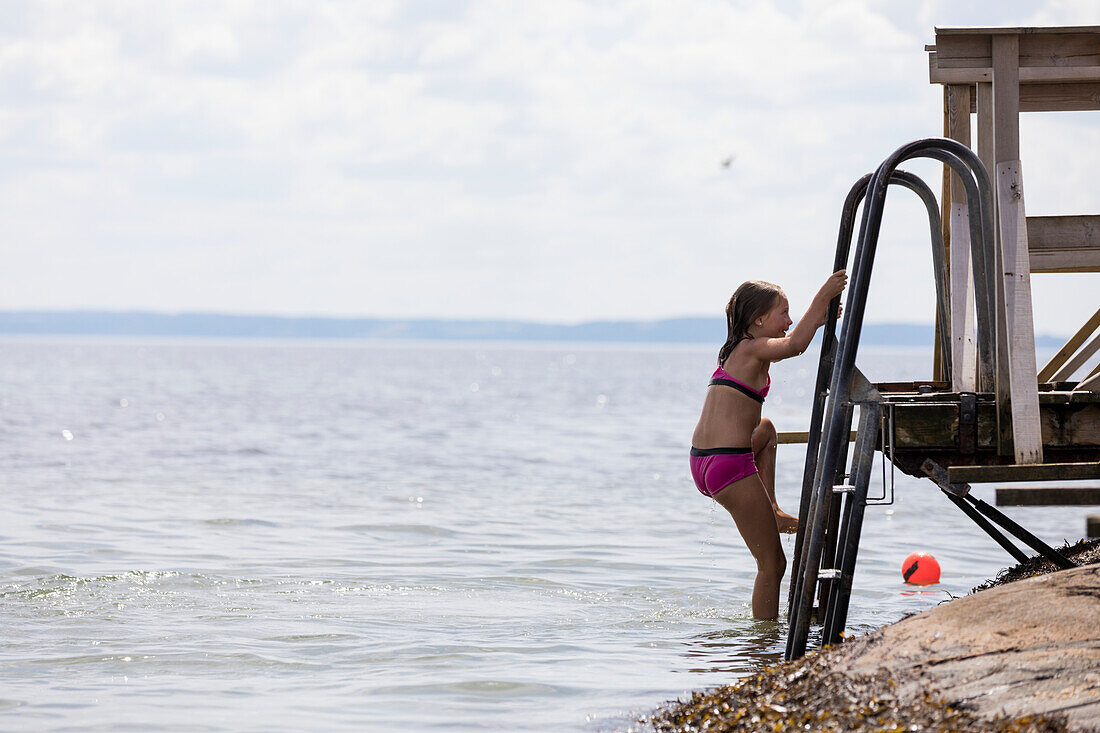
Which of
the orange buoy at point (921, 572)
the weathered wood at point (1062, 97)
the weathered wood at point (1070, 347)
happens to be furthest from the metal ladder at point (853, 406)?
the orange buoy at point (921, 572)

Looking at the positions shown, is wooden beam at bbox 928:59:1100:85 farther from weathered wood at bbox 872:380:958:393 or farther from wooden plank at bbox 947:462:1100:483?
wooden plank at bbox 947:462:1100:483

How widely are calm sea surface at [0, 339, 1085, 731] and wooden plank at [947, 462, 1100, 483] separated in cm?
166

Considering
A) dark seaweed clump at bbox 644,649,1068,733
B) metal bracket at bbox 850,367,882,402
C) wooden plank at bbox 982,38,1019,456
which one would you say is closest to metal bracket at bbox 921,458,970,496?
wooden plank at bbox 982,38,1019,456

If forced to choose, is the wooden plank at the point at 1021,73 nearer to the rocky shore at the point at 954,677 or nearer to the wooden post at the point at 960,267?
the wooden post at the point at 960,267

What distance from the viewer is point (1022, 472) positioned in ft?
16.0

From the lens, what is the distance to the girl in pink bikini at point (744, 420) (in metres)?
6.13

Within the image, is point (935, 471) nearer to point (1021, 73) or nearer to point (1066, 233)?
point (1066, 233)

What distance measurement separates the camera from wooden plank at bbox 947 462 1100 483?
15.9 ft

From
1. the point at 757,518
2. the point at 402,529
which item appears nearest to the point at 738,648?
the point at 757,518

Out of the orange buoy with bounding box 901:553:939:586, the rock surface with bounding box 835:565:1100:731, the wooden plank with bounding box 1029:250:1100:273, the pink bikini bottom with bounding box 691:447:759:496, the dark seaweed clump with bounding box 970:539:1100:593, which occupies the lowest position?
the orange buoy with bounding box 901:553:939:586

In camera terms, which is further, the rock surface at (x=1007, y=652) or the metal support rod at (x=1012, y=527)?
the metal support rod at (x=1012, y=527)

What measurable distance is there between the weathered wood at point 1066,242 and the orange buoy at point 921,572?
13.2 feet

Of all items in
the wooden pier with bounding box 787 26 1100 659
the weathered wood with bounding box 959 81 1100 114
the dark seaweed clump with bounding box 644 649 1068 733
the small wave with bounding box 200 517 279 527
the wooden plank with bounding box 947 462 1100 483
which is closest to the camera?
the dark seaweed clump with bounding box 644 649 1068 733

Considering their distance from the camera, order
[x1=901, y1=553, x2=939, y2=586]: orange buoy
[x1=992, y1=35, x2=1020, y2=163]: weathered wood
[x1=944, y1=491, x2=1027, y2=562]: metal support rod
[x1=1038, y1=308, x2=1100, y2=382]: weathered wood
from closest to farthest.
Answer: [x1=992, y1=35, x2=1020, y2=163]: weathered wood → [x1=944, y1=491, x2=1027, y2=562]: metal support rod → [x1=1038, y1=308, x2=1100, y2=382]: weathered wood → [x1=901, y1=553, x2=939, y2=586]: orange buoy
